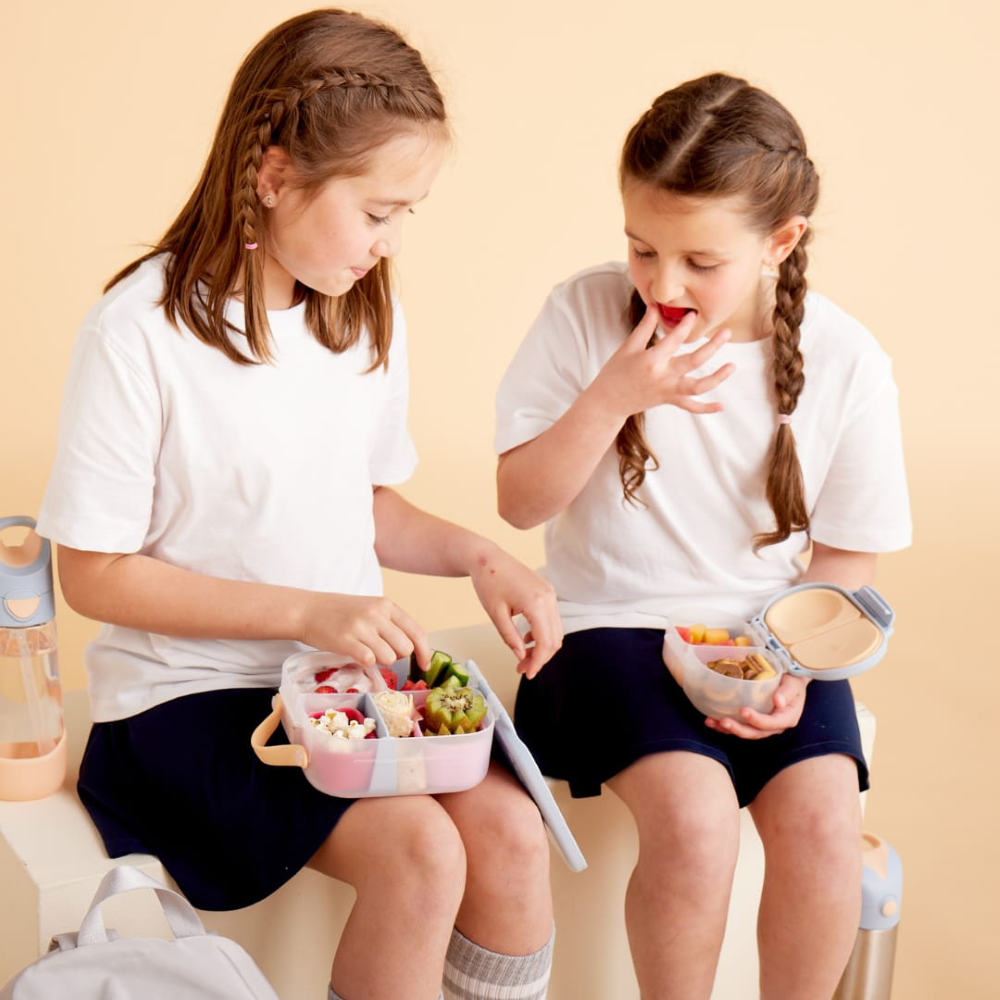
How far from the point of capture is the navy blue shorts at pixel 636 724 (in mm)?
1516

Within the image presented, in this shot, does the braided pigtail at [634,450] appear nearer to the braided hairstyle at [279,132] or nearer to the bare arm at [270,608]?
the bare arm at [270,608]

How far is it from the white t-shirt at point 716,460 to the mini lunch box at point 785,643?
0.06 meters

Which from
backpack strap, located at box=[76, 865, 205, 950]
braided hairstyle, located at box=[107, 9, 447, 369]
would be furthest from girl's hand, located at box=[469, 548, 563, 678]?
backpack strap, located at box=[76, 865, 205, 950]

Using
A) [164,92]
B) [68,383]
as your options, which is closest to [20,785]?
[68,383]

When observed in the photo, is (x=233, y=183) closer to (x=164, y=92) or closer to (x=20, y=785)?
(x=20, y=785)

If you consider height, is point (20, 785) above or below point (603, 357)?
below

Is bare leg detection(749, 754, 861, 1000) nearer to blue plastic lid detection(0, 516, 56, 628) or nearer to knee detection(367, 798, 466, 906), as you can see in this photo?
knee detection(367, 798, 466, 906)

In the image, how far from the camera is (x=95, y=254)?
138 inches

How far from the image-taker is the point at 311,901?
1509 mm

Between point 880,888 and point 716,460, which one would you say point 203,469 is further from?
point 880,888

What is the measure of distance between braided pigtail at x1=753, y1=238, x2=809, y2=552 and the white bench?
0.93 feet

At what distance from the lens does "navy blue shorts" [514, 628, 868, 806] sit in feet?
4.97

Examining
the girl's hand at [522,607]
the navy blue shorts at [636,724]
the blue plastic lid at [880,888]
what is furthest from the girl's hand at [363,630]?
the blue plastic lid at [880,888]

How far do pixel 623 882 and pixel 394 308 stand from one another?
0.71 m
